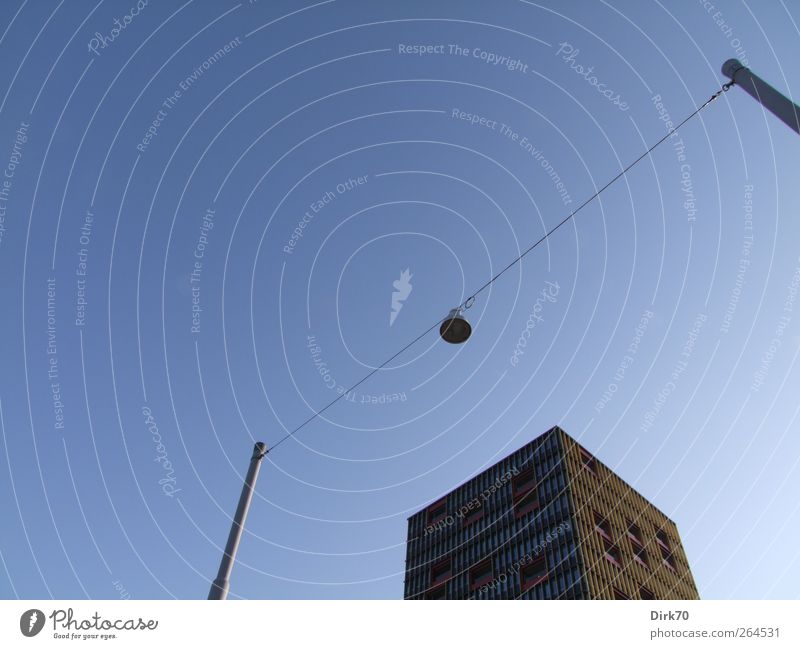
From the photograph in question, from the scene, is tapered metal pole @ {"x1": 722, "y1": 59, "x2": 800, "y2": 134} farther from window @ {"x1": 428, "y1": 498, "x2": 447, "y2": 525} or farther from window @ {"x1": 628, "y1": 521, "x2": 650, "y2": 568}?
window @ {"x1": 428, "y1": 498, "x2": 447, "y2": 525}

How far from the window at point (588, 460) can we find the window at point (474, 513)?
18.1 metres

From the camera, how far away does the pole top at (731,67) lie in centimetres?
694

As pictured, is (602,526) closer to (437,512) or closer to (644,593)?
(644,593)

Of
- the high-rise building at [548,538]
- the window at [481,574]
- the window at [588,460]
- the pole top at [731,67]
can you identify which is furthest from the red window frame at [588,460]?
the pole top at [731,67]

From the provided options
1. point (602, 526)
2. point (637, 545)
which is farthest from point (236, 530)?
point (637, 545)

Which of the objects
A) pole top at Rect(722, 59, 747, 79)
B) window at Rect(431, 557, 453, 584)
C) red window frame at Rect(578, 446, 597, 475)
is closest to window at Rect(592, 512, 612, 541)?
red window frame at Rect(578, 446, 597, 475)

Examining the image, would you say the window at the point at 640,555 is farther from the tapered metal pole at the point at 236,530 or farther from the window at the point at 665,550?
the tapered metal pole at the point at 236,530

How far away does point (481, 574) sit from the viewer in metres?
81.1

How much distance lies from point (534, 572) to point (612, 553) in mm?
11067

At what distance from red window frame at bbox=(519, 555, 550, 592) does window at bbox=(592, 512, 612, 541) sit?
9279 mm
